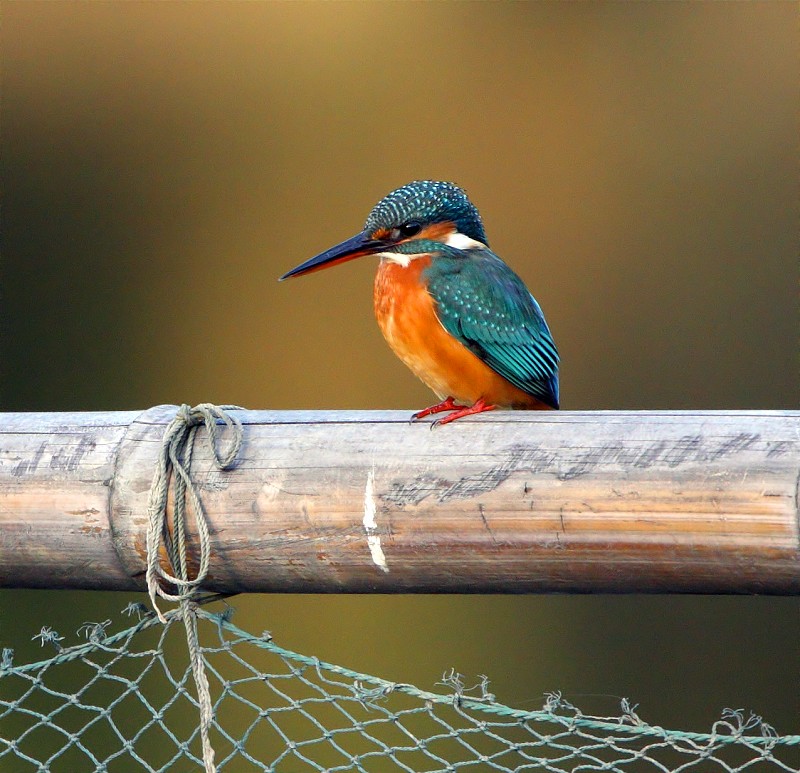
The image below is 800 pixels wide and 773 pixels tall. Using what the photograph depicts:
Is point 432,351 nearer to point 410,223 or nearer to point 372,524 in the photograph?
point 410,223

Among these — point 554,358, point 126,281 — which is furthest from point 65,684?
point 554,358

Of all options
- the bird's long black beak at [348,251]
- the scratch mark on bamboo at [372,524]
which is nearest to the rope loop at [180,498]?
the scratch mark on bamboo at [372,524]

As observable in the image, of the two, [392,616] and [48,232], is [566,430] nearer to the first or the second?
[392,616]

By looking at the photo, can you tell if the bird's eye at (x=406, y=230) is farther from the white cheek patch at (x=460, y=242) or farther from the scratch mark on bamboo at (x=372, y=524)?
the scratch mark on bamboo at (x=372, y=524)

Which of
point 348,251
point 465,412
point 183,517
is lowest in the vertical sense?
point 183,517

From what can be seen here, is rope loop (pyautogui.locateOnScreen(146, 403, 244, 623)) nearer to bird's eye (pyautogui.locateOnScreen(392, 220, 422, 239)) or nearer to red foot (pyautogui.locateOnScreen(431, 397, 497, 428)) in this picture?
red foot (pyautogui.locateOnScreen(431, 397, 497, 428))

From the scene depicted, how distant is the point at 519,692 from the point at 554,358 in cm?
143

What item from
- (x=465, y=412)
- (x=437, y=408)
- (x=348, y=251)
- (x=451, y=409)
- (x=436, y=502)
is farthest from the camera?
(x=348, y=251)

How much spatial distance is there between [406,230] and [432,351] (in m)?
0.21

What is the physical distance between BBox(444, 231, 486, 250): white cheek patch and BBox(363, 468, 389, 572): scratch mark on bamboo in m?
0.76

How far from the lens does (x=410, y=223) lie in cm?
177

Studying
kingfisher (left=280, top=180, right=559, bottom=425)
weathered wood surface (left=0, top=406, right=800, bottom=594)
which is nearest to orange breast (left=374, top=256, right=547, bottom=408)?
kingfisher (left=280, top=180, right=559, bottom=425)

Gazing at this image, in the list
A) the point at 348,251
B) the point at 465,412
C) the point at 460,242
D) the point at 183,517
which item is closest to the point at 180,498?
the point at 183,517

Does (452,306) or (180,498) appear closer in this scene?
(180,498)
